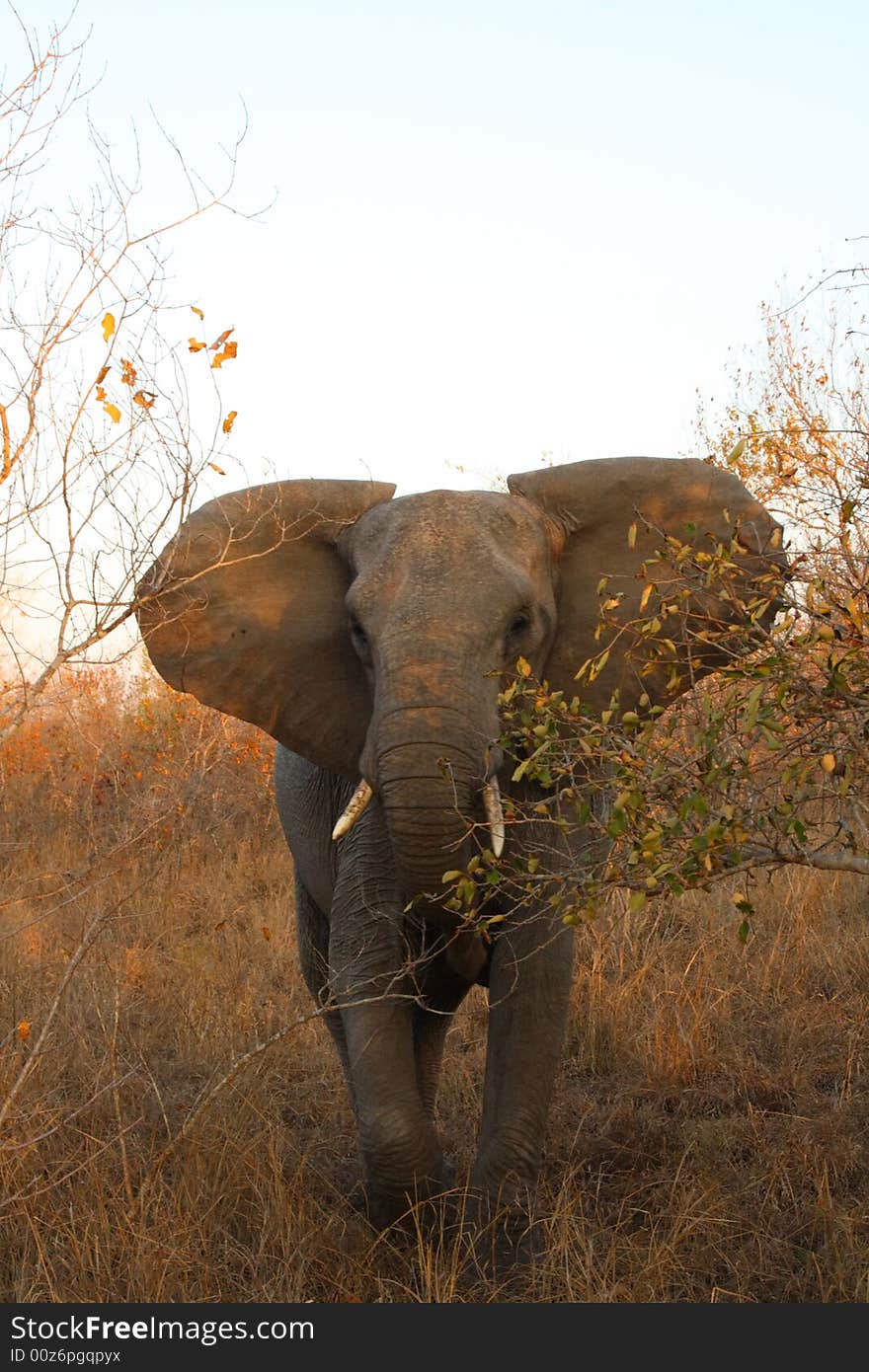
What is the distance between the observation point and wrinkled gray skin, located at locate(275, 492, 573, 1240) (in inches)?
173

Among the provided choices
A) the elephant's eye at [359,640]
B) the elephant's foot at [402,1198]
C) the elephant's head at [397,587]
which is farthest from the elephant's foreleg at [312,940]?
the elephant's eye at [359,640]

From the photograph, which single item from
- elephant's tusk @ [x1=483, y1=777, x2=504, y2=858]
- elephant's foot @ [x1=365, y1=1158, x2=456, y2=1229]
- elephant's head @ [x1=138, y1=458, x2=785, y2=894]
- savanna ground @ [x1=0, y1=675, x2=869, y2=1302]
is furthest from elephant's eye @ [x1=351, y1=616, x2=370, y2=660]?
elephant's foot @ [x1=365, y1=1158, x2=456, y2=1229]

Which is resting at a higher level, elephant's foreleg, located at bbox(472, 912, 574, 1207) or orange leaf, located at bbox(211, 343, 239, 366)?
orange leaf, located at bbox(211, 343, 239, 366)

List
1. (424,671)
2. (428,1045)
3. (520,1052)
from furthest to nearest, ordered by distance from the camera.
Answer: (428,1045), (520,1052), (424,671)

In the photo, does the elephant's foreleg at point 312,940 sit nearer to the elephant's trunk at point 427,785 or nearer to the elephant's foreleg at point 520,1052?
the elephant's foreleg at point 520,1052

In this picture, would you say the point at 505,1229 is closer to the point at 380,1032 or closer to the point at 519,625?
the point at 380,1032

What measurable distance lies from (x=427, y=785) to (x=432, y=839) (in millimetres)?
171

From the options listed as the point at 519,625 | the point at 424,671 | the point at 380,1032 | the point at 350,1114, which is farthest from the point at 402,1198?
the point at 519,625

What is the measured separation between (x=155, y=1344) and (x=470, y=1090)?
2.65 m

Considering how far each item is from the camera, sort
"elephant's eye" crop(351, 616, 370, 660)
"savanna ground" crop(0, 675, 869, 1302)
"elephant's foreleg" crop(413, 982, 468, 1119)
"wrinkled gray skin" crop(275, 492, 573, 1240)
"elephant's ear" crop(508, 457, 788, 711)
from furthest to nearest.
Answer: "elephant's foreleg" crop(413, 982, 468, 1119) → "elephant's ear" crop(508, 457, 788, 711) → "elephant's eye" crop(351, 616, 370, 660) → "wrinkled gray skin" crop(275, 492, 573, 1240) → "savanna ground" crop(0, 675, 869, 1302)

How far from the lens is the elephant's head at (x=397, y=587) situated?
4.65 m

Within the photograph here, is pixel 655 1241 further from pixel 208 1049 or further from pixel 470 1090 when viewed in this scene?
pixel 208 1049

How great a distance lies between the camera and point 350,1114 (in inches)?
232

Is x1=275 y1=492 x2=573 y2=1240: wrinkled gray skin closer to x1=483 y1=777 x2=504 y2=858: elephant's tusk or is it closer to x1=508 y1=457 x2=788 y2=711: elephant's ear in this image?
x1=483 y1=777 x2=504 y2=858: elephant's tusk
